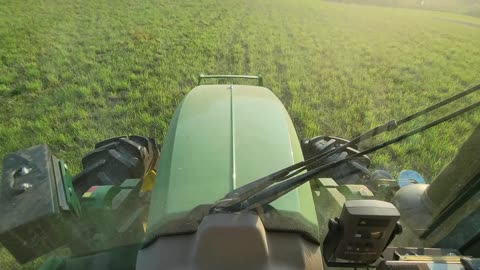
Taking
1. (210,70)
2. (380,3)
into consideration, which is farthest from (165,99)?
(380,3)

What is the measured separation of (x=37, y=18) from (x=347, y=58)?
944 cm

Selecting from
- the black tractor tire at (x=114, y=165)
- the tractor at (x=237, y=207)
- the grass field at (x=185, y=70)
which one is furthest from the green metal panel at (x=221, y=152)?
the grass field at (x=185, y=70)

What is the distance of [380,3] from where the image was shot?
3644cm

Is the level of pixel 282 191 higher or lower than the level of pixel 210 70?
higher

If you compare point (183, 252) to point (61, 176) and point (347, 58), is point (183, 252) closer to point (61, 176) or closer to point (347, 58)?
point (61, 176)

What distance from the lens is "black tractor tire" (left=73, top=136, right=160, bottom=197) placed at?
331 cm

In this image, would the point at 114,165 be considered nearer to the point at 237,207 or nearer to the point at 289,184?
the point at 237,207

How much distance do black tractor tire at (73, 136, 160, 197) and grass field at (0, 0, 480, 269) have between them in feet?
3.19

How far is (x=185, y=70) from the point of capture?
815cm

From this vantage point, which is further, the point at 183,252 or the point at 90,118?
the point at 90,118

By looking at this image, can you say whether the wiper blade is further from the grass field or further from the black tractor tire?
the grass field

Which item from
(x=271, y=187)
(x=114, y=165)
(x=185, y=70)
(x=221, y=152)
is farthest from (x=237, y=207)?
(x=185, y=70)

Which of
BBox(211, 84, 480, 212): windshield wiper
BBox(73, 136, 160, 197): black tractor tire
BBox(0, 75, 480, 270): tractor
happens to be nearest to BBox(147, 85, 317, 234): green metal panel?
BBox(0, 75, 480, 270): tractor

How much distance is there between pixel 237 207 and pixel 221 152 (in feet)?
2.13
